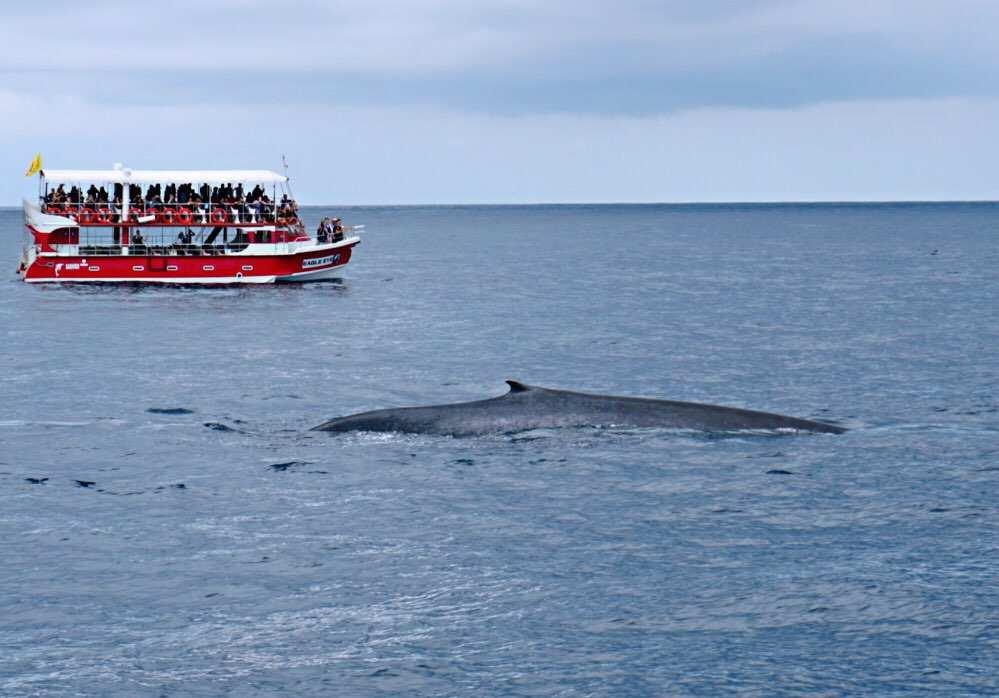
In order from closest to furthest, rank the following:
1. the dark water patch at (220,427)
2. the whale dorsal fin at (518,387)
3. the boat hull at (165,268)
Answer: the whale dorsal fin at (518,387) < the dark water patch at (220,427) < the boat hull at (165,268)

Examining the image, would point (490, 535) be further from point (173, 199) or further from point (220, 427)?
point (173, 199)

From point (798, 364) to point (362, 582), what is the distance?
28641 millimetres

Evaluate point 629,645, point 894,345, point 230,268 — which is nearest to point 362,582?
point 629,645

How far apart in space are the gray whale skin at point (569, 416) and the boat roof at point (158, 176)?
183 feet

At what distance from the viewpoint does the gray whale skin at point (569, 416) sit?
1046 inches

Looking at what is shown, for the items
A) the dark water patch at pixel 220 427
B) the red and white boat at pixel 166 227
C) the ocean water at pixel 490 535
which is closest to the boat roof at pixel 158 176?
the red and white boat at pixel 166 227

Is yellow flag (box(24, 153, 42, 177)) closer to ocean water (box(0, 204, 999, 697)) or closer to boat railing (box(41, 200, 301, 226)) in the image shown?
boat railing (box(41, 200, 301, 226))

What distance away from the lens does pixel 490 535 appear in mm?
20406

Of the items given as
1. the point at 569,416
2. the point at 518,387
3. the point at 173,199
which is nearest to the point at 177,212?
the point at 173,199

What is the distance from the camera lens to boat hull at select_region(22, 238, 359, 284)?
265 feet

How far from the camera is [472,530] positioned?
20.7 meters

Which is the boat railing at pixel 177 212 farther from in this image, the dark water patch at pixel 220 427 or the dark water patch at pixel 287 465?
the dark water patch at pixel 287 465

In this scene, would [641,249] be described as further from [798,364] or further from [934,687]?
[934,687]

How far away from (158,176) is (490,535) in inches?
2583
